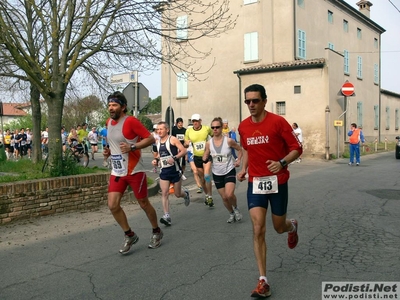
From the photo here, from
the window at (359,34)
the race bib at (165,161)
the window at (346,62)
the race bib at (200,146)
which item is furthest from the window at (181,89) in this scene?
the race bib at (165,161)

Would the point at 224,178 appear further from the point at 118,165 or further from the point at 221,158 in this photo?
the point at 118,165

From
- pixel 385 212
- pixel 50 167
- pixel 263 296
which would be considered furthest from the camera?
pixel 50 167

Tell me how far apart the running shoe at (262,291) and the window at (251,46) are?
25.6 m

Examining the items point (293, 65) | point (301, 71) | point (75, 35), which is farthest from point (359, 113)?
point (75, 35)

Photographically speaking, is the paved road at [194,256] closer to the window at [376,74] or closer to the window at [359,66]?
the window at [359,66]

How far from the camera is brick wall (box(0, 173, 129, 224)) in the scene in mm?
7652

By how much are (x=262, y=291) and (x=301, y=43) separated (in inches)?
1032

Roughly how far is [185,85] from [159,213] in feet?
77.7

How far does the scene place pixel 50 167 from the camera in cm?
957

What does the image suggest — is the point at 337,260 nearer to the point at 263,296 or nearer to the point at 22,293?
the point at 263,296

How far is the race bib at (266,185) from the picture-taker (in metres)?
4.30

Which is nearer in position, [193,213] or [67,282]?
[67,282]

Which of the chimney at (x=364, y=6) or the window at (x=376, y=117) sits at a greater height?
the chimney at (x=364, y=6)

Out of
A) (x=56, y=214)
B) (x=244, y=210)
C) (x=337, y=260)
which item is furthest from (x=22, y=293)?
(x=244, y=210)
